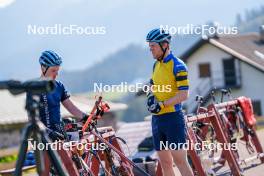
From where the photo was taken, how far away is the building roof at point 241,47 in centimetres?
6178

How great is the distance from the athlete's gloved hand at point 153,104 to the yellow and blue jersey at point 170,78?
0.05m

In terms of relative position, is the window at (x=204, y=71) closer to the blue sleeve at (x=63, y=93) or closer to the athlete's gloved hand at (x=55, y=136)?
the blue sleeve at (x=63, y=93)

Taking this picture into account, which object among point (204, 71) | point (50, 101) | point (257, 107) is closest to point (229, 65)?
point (204, 71)

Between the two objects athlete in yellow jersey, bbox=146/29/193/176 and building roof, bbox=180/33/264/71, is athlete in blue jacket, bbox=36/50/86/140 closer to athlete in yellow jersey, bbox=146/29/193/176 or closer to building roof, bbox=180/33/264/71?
athlete in yellow jersey, bbox=146/29/193/176

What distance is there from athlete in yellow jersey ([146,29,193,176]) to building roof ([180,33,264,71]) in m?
52.9

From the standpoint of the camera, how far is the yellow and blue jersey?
7840 millimetres

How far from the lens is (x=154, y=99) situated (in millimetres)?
8117

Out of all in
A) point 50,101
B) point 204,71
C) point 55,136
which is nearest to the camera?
point 55,136

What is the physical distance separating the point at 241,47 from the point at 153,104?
187 ft

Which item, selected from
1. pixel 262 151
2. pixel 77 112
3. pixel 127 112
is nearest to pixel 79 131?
pixel 77 112

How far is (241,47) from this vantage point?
210ft

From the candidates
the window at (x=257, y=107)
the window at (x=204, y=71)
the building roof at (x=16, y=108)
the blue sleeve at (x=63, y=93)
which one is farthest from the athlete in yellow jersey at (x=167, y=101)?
the window at (x=204, y=71)

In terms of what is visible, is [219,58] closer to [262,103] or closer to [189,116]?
[262,103]

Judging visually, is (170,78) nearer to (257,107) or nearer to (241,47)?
(257,107)
